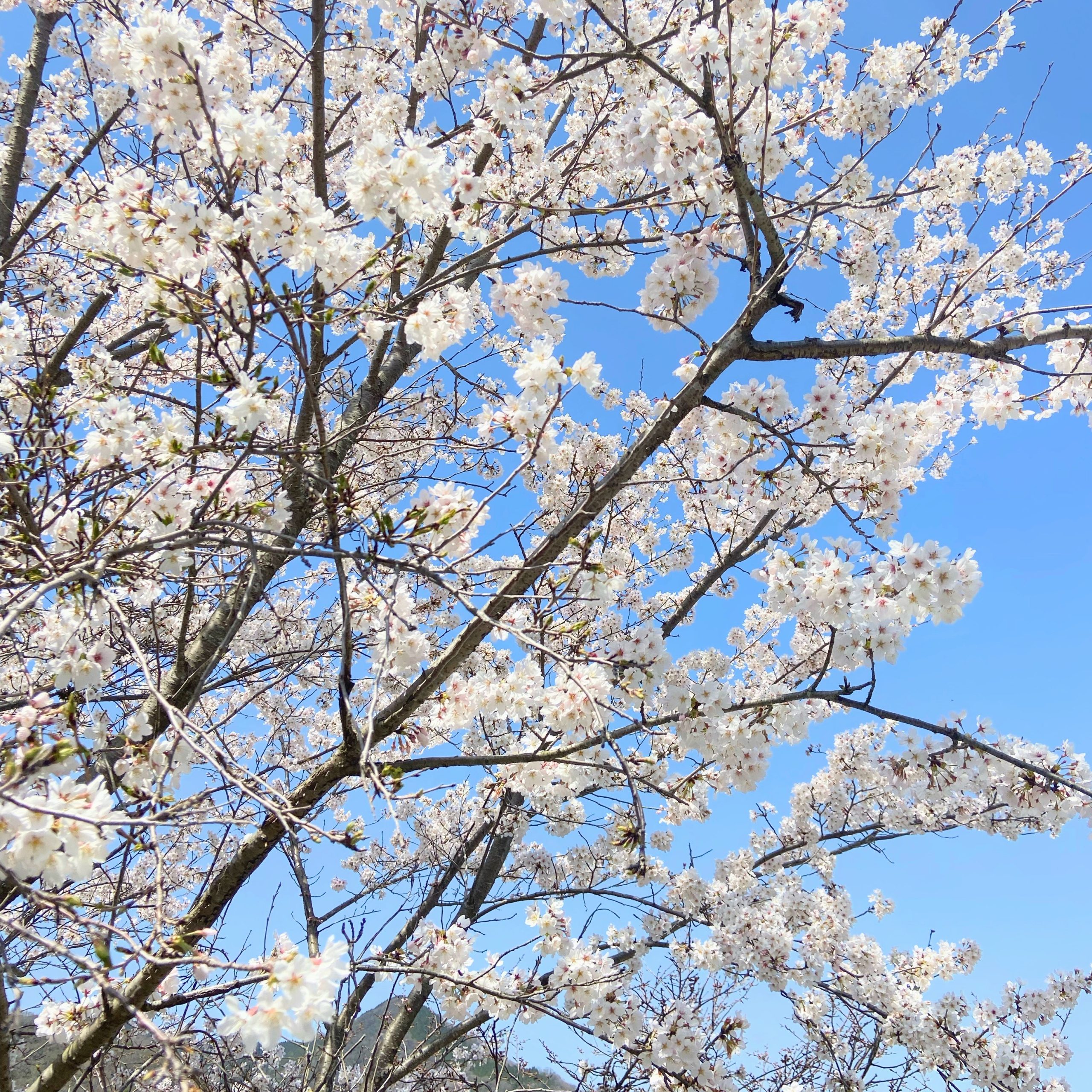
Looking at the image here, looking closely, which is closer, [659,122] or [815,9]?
[659,122]

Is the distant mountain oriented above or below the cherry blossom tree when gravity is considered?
below

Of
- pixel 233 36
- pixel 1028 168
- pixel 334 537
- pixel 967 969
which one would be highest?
pixel 1028 168

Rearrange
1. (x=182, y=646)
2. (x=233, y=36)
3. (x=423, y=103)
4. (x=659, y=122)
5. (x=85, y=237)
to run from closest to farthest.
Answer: (x=85, y=237) < (x=659, y=122) < (x=182, y=646) < (x=233, y=36) < (x=423, y=103)

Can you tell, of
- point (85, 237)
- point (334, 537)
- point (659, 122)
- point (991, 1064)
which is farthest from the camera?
point (991, 1064)

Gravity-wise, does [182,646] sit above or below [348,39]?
below

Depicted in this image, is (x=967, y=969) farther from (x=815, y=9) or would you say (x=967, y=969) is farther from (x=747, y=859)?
(x=815, y=9)

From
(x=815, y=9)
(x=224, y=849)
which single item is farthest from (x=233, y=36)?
(x=224, y=849)

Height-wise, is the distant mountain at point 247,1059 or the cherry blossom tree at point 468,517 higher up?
the cherry blossom tree at point 468,517

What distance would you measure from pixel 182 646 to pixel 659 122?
11.4ft

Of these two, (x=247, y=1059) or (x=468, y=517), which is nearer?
(x=468, y=517)

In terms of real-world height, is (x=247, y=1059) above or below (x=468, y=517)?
below

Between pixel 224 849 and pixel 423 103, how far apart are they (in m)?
6.25

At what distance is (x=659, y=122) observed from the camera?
321 cm

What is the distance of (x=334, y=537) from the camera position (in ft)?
8.48
